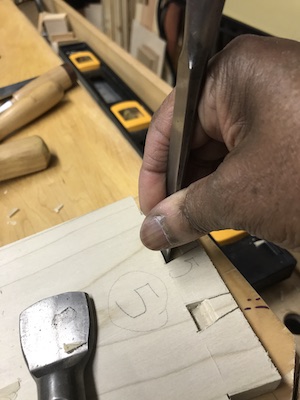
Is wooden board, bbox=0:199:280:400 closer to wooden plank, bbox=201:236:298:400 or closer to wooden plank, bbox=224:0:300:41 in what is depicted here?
wooden plank, bbox=201:236:298:400

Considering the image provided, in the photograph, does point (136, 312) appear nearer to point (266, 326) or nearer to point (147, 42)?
point (266, 326)

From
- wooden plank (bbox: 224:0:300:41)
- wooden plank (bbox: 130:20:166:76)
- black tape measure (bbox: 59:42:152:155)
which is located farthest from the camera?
wooden plank (bbox: 130:20:166:76)

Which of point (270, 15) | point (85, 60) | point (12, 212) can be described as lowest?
point (12, 212)

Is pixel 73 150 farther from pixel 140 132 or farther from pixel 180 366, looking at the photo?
pixel 180 366

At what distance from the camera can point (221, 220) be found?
40cm

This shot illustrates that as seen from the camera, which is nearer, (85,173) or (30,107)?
(85,173)

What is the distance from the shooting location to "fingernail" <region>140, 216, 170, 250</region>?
48 centimetres

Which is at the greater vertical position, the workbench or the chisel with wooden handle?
the chisel with wooden handle

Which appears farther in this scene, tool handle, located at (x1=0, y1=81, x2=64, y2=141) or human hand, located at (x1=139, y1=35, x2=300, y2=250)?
tool handle, located at (x1=0, y1=81, x2=64, y2=141)

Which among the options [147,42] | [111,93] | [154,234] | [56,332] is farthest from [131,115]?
[147,42]

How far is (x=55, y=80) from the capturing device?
93cm

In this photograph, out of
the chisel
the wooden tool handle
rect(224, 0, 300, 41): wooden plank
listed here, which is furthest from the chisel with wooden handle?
rect(224, 0, 300, 41): wooden plank

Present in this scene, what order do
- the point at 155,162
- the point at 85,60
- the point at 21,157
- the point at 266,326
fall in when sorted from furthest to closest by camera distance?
the point at 85,60
the point at 21,157
the point at 155,162
the point at 266,326

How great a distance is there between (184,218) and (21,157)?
0.41 metres
